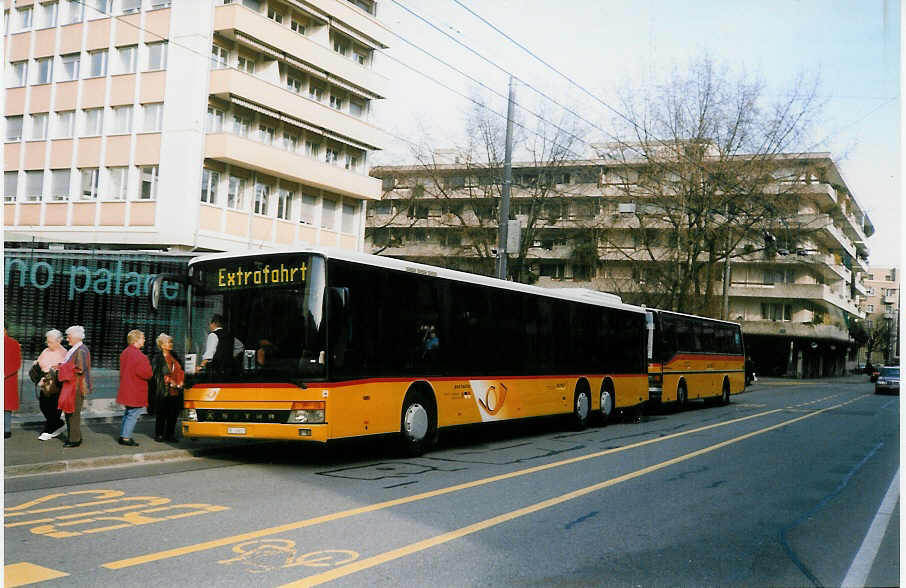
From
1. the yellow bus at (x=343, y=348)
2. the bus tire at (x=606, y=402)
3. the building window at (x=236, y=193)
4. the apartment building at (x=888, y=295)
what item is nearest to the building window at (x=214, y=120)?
the building window at (x=236, y=193)

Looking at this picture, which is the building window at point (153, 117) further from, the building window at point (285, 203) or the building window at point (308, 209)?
the building window at point (308, 209)

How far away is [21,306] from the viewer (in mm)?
15531

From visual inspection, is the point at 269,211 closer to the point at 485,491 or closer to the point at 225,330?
the point at 225,330

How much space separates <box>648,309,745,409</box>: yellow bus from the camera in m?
25.1

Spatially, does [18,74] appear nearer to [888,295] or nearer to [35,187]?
[35,187]

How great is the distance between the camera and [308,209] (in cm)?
4022

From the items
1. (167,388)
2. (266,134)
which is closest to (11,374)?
(167,388)

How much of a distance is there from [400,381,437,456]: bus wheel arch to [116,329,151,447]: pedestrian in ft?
11.9

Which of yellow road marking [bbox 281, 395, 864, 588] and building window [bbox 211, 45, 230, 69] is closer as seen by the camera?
yellow road marking [bbox 281, 395, 864, 588]

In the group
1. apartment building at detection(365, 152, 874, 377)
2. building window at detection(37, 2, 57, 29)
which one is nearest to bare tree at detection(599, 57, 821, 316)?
apartment building at detection(365, 152, 874, 377)

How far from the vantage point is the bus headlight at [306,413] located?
11.3 meters

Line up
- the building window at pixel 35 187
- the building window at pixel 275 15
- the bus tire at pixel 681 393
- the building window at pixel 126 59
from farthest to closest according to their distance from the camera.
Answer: the building window at pixel 275 15 → the building window at pixel 35 187 → the building window at pixel 126 59 → the bus tire at pixel 681 393

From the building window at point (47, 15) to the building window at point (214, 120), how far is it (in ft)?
24.2

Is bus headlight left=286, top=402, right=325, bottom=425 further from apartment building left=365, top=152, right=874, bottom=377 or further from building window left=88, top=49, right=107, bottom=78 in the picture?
building window left=88, top=49, right=107, bottom=78
